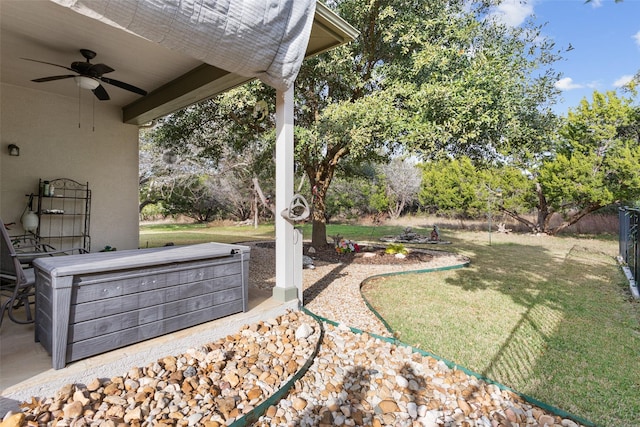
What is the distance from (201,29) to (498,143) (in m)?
5.63

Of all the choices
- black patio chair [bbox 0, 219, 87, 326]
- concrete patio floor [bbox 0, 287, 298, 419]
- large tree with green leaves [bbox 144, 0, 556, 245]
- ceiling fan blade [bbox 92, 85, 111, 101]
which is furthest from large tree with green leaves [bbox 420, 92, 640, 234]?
black patio chair [bbox 0, 219, 87, 326]

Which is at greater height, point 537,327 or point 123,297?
point 123,297

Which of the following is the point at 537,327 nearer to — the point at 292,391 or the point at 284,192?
the point at 292,391

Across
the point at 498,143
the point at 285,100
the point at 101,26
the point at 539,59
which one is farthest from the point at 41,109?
the point at 539,59

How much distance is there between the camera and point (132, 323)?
7.40ft

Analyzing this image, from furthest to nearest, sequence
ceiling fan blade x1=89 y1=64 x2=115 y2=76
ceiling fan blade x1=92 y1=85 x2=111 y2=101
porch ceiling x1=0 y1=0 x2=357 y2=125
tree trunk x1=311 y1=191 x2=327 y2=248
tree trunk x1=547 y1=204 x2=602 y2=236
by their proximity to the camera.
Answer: tree trunk x1=547 y1=204 x2=602 y2=236, tree trunk x1=311 y1=191 x2=327 y2=248, ceiling fan blade x1=92 y1=85 x2=111 y2=101, ceiling fan blade x1=89 y1=64 x2=115 y2=76, porch ceiling x1=0 y1=0 x2=357 y2=125

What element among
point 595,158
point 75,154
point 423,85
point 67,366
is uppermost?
point 423,85

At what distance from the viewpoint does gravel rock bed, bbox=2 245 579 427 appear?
5.90 ft

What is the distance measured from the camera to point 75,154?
518 cm

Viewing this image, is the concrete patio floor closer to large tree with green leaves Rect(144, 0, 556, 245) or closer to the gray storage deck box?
the gray storage deck box

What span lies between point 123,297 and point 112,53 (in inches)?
111

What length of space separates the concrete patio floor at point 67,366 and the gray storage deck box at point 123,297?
0.22 ft

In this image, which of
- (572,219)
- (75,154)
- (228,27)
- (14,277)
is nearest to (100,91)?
(75,154)

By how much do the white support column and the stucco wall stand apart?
11.1ft
